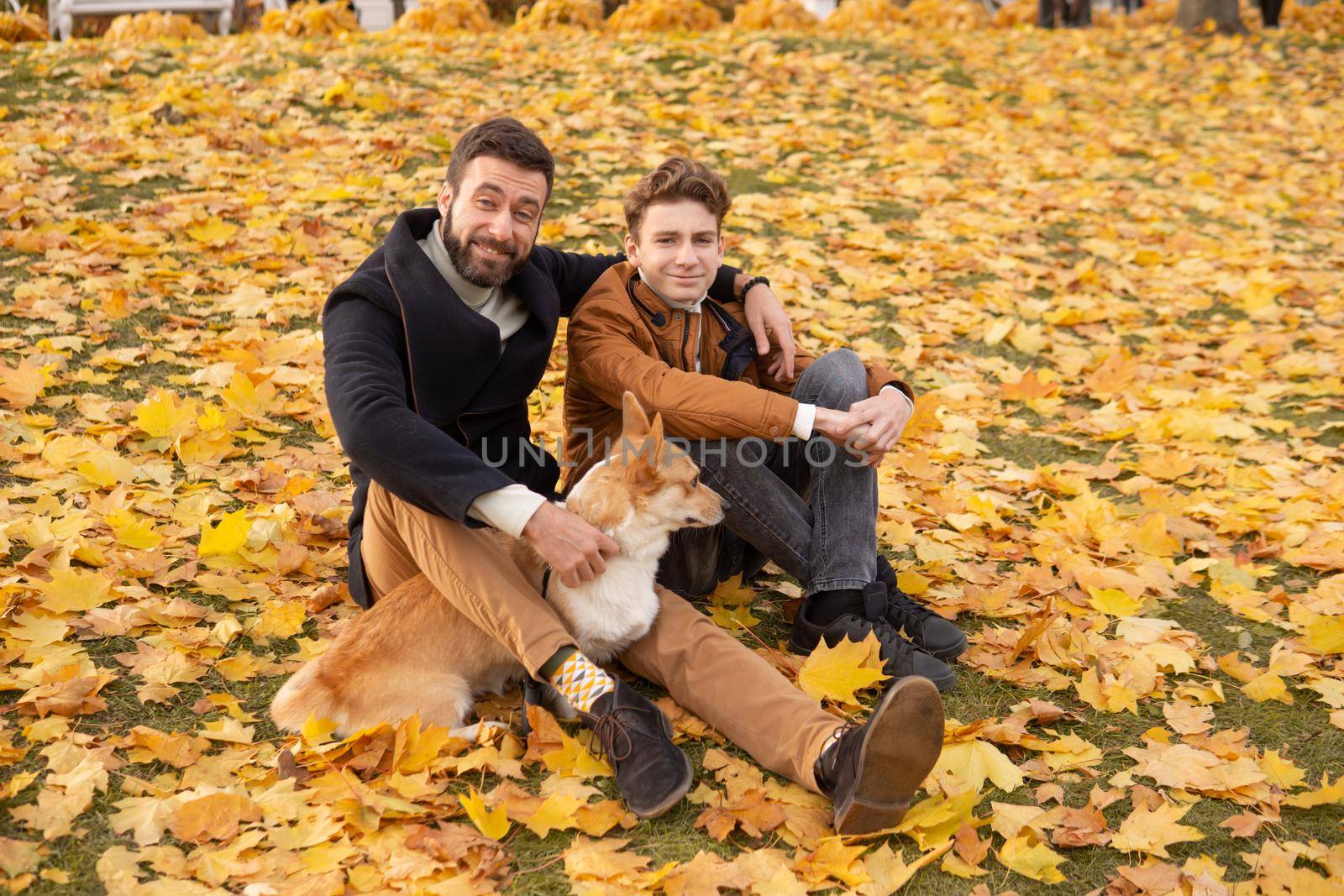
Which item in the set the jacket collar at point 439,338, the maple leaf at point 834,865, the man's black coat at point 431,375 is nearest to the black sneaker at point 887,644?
the maple leaf at point 834,865

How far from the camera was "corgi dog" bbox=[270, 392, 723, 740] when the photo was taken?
2.88m

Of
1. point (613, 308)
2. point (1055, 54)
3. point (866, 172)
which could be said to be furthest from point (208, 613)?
point (1055, 54)

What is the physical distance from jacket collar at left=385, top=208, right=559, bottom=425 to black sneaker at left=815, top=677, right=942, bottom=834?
1647mm

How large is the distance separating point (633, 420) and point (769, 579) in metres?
1.23

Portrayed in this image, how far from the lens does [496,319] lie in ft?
11.6

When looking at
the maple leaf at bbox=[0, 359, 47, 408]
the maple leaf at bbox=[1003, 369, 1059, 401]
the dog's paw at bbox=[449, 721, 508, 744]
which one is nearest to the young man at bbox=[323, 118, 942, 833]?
the dog's paw at bbox=[449, 721, 508, 744]

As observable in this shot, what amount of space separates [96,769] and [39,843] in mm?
240

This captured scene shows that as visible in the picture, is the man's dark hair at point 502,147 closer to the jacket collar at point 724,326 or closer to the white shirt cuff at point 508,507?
the jacket collar at point 724,326

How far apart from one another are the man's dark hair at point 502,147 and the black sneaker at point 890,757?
2007mm

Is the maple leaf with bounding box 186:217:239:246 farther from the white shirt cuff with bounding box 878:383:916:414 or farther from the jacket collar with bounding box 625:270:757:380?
the white shirt cuff with bounding box 878:383:916:414

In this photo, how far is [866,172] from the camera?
28.8 feet

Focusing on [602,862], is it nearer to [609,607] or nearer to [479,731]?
[479,731]

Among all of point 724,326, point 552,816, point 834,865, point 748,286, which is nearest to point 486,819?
point 552,816

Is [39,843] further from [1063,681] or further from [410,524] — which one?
[1063,681]
